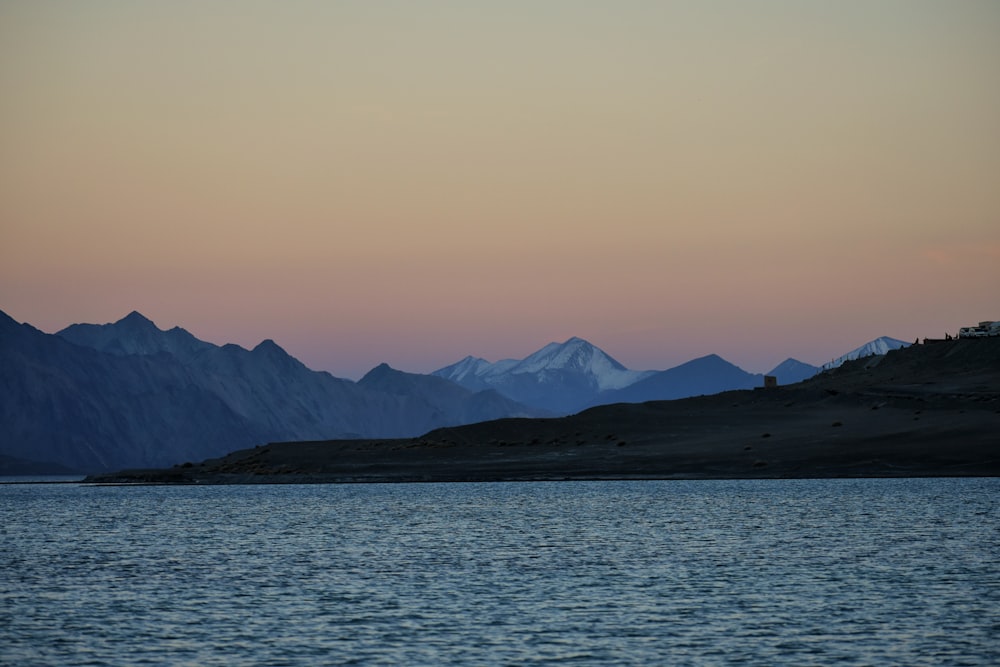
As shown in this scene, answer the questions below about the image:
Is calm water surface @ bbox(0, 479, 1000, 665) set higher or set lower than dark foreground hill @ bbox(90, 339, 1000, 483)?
lower

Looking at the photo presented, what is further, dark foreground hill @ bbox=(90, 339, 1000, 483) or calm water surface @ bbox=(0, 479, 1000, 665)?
dark foreground hill @ bbox=(90, 339, 1000, 483)

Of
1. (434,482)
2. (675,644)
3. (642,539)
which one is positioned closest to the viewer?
(675,644)

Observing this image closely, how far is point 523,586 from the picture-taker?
2398 inches

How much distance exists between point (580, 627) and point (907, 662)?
12213 mm

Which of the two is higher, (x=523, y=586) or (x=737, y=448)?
(x=737, y=448)

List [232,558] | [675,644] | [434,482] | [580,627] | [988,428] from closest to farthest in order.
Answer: [675,644] < [580,627] < [232,558] < [988,428] < [434,482]

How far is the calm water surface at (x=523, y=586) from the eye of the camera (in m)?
44.7

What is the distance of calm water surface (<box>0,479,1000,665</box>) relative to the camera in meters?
44.7

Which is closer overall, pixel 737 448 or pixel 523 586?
pixel 523 586

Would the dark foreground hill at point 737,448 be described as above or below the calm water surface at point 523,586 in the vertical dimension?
above

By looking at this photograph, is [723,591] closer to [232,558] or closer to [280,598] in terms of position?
[280,598]

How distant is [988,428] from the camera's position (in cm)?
16175

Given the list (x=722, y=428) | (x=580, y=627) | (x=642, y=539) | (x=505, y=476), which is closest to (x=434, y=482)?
(x=505, y=476)

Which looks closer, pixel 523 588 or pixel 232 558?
pixel 523 588
